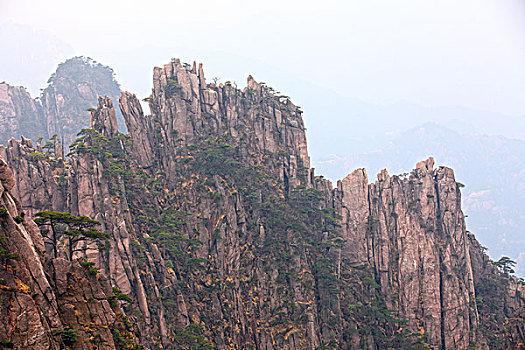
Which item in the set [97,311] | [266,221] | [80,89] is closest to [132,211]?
[266,221]

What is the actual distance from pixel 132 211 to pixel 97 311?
3016 cm

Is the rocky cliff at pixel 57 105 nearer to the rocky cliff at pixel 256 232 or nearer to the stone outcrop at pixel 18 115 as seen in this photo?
the stone outcrop at pixel 18 115

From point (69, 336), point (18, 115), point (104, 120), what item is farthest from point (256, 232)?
Result: point (18, 115)

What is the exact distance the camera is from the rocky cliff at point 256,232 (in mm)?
Answer: 63469

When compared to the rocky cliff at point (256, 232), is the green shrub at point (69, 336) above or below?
below

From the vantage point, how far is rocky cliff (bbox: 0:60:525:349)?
63.5 metres

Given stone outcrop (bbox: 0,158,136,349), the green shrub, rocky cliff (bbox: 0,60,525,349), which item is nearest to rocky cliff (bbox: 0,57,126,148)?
rocky cliff (bbox: 0,60,525,349)

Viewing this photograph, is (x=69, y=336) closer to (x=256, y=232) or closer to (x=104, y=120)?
(x=256, y=232)

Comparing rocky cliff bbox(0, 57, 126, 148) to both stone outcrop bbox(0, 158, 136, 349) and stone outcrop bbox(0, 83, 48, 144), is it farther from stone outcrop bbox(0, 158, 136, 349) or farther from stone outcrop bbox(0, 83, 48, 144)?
stone outcrop bbox(0, 158, 136, 349)

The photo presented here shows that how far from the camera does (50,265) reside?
119 feet

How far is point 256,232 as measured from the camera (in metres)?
76.4

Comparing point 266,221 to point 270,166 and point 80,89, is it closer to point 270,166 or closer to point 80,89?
point 270,166

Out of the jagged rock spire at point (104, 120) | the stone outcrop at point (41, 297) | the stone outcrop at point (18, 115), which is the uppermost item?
the stone outcrop at point (18, 115)

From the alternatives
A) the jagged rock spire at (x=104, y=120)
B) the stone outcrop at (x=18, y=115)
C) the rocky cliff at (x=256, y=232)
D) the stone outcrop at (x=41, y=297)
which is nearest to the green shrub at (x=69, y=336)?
the stone outcrop at (x=41, y=297)
